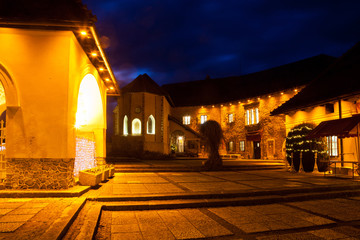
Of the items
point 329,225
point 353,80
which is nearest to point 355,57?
point 353,80

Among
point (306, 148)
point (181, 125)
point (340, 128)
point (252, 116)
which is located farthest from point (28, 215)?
point (181, 125)

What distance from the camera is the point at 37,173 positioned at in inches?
297

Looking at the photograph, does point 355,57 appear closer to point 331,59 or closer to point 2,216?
point 331,59

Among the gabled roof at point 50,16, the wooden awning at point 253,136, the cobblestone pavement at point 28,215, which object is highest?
the gabled roof at point 50,16

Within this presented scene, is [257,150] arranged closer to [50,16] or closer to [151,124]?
[151,124]

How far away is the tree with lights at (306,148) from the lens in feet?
44.5

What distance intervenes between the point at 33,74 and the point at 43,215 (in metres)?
4.33

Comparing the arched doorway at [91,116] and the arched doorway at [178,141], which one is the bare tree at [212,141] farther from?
the arched doorway at [178,141]

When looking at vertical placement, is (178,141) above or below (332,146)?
above

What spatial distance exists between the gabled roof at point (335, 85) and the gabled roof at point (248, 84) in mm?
5594

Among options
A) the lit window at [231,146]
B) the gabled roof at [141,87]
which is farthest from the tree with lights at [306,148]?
the gabled roof at [141,87]

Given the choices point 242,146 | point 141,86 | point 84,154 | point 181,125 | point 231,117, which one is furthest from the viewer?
point 181,125

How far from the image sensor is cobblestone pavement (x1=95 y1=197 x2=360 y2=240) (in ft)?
16.5

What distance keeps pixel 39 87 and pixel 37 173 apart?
2422 millimetres
